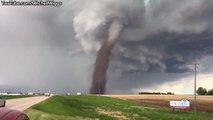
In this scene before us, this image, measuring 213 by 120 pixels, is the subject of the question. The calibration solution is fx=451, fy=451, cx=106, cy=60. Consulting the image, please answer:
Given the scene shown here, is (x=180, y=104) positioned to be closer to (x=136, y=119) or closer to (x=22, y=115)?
(x=136, y=119)

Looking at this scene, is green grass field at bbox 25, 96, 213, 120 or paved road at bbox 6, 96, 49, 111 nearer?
green grass field at bbox 25, 96, 213, 120

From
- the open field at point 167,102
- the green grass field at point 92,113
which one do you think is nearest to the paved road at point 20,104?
the green grass field at point 92,113

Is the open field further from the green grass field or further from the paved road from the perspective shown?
the paved road

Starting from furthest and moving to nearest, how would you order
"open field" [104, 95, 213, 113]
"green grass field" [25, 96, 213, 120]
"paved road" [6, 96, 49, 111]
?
"open field" [104, 95, 213, 113] → "paved road" [6, 96, 49, 111] → "green grass field" [25, 96, 213, 120]

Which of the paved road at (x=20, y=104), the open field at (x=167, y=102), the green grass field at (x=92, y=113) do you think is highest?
the open field at (x=167, y=102)

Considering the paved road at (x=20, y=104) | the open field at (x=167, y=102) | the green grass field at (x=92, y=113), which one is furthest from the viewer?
the open field at (x=167, y=102)

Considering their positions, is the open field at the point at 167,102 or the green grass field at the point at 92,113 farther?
the open field at the point at 167,102

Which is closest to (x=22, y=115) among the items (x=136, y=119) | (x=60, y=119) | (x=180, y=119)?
(x=60, y=119)

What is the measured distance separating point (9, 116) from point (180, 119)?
44366 mm

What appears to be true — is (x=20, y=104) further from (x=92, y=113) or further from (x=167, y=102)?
(x=167, y=102)

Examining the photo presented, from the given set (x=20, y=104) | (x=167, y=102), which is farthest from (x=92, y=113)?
(x=167, y=102)

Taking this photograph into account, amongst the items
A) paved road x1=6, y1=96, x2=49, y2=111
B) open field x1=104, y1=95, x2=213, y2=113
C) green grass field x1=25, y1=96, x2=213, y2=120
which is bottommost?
green grass field x1=25, y1=96, x2=213, y2=120

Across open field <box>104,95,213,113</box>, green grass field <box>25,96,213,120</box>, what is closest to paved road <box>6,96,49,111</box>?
green grass field <box>25,96,213,120</box>

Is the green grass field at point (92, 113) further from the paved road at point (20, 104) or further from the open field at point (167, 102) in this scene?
the open field at point (167, 102)
